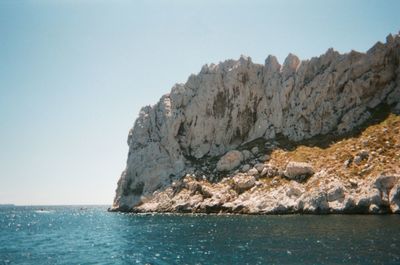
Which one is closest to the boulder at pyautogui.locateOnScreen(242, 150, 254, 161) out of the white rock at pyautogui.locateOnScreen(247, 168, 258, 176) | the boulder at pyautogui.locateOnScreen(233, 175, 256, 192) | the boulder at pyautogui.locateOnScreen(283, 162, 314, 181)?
the white rock at pyautogui.locateOnScreen(247, 168, 258, 176)

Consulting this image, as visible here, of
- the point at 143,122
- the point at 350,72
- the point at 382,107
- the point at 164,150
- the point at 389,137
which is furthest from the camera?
the point at 143,122

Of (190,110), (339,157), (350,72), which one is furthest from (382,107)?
(190,110)

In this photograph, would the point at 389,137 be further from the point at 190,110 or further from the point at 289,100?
the point at 190,110

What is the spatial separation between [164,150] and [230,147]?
85.1 ft

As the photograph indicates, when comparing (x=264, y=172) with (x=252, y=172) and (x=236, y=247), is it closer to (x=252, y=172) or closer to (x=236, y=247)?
(x=252, y=172)

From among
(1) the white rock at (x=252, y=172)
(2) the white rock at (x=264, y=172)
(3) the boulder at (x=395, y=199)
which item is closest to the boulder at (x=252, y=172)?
(1) the white rock at (x=252, y=172)

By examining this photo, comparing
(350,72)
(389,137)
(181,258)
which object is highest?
(350,72)

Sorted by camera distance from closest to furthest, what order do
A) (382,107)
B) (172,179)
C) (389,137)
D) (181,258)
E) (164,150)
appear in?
A: (181,258)
(389,137)
(382,107)
(172,179)
(164,150)

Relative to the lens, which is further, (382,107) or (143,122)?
(143,122)

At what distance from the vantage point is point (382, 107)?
115938mm

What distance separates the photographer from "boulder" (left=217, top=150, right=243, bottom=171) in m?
122

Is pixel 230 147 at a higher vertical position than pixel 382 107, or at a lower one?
lower

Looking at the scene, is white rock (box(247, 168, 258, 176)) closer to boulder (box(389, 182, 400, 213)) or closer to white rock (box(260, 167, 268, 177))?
white rock (box(260, 167, 268, 177))

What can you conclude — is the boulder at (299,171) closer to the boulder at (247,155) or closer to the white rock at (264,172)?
the white rock at (264,172)
